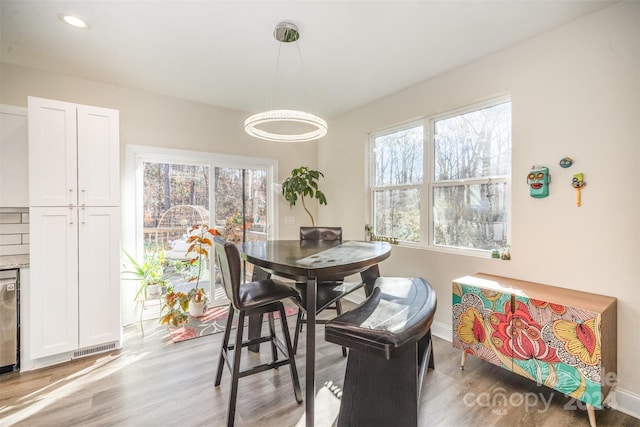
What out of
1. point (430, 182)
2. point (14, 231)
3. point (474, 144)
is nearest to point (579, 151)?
point (474, 144)

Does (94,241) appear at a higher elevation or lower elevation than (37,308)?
higher

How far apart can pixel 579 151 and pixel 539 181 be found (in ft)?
0.98

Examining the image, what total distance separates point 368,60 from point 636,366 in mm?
2952

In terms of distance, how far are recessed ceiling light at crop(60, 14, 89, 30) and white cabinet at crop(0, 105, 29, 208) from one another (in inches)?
34.9

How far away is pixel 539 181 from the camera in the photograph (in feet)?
7.06

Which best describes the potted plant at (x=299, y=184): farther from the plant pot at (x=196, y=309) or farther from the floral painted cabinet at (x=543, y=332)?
the floral painted cabinet at (x=543, y=332)

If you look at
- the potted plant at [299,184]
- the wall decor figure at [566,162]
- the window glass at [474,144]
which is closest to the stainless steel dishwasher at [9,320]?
the potted plant at [299,184]

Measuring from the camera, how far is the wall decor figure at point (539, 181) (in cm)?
213

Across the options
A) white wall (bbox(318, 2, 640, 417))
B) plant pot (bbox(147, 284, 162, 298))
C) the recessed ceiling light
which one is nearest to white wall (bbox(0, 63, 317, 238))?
the recessed ceiling light

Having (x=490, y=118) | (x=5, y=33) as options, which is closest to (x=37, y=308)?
(x=5, y=33)

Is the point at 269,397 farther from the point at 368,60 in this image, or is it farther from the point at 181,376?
the point at 368,60

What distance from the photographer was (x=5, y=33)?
2.15 m

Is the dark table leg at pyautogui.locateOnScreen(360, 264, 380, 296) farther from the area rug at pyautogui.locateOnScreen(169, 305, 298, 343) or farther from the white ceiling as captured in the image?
the white ceiling

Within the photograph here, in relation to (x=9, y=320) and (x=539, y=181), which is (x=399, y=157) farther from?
(x=9, y=320)
